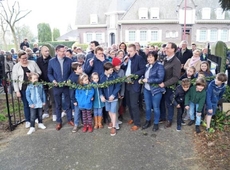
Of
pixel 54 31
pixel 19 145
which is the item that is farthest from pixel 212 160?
pixel 54 31

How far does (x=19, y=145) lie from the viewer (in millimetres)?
4758

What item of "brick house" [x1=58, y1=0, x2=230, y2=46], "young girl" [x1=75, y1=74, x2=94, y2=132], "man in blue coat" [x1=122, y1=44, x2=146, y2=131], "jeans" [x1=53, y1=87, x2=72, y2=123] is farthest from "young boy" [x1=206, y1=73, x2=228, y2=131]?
"brick house" [x1=58, y1=0, x2=230, y2=46]

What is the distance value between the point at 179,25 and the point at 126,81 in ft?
111

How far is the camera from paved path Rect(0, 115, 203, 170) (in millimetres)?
3945

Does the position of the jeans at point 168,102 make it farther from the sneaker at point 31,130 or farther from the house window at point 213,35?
the house window at point 213,35

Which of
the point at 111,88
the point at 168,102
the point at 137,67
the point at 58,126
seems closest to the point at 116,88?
the point at 111,88

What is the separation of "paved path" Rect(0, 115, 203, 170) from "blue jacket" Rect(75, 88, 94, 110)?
641mm

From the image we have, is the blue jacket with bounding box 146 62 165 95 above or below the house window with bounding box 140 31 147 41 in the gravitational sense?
below

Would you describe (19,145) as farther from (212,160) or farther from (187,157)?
(212,160)

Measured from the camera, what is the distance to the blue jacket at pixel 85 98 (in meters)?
5.04

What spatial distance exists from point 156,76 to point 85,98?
1643mm

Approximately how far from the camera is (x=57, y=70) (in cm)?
524

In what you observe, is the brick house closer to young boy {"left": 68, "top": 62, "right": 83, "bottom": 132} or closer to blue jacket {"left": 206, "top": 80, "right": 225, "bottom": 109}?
young boy {"left": 68, "top": 62, "right": 83, "bottom": 132}

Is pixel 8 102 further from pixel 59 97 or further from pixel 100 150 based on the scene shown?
pixel 100 150
